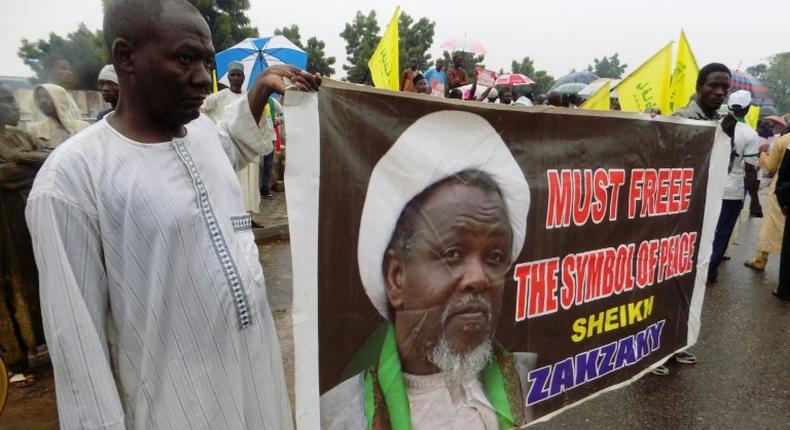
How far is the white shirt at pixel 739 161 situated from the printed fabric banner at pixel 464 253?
2.78 meters

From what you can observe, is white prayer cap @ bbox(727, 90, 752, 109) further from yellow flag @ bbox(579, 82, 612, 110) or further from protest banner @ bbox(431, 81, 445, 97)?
protest banner @ bbox(431, 81, 445, 97)

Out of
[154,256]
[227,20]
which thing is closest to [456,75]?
[154,256]

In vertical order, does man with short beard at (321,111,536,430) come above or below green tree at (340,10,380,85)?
below

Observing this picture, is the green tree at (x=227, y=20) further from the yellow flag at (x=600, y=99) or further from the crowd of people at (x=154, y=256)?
the crowd of people at (x=154, y=256)

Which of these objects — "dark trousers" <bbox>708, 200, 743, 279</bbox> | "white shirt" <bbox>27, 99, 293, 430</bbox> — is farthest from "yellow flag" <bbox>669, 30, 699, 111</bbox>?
"white shirt" <bbox>27, 99, 293, 430</bbox>

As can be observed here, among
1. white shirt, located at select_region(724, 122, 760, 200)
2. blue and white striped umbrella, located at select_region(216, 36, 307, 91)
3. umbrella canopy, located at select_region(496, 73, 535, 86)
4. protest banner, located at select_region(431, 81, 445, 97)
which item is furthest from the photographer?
umbrella canopy, located at select_region(496, 73, 535, 86)

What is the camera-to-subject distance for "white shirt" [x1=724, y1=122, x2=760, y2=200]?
5.00 meters

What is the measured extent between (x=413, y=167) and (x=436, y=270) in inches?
14.7

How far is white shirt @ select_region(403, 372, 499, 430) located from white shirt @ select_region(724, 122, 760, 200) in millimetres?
4150

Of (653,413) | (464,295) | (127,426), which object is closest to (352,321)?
(464,295)

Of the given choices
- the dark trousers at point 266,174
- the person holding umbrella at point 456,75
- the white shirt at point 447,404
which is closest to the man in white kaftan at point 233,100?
the dark trousers at point 266,174

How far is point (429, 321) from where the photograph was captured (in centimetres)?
190

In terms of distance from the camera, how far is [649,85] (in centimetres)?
346

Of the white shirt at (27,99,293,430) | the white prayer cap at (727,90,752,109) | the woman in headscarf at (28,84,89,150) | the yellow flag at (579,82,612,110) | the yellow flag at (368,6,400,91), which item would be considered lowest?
the white shirt at (27,99,293,430)
